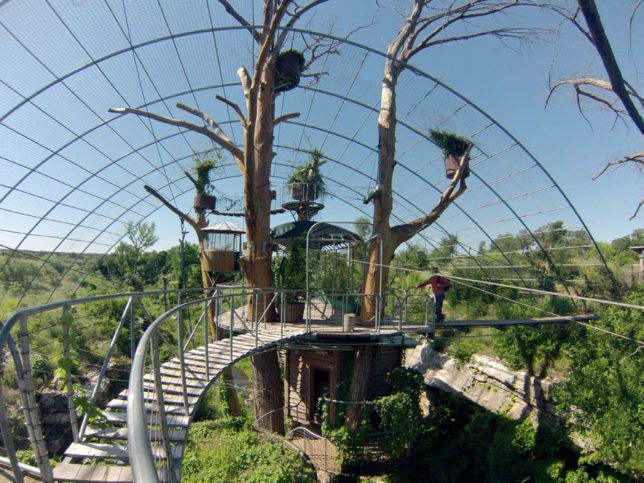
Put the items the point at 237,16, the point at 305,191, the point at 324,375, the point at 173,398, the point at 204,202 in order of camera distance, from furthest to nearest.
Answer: the point at 305,191
the point at 204,202
the point at 324,375
the point at 237,16
the point at 173,398

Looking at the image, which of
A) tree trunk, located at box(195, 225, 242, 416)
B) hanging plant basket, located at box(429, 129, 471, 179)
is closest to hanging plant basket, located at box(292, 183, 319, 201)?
tree trunk, located at box(195, 225, 242, 416)

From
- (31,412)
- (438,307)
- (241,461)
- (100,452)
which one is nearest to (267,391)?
(241,461)

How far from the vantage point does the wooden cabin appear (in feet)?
33.2

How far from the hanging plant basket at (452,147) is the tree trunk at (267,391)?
654cm

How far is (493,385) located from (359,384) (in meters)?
3.63

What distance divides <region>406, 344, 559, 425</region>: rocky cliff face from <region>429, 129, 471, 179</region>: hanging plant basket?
5.19 metres

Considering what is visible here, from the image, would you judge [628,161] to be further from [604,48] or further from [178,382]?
[178,382]

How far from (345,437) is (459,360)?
4083 mm

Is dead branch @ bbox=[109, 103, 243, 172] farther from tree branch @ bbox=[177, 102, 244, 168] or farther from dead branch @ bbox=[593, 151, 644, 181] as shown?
dead branch @ bbox=[593, 151, 644, 181]

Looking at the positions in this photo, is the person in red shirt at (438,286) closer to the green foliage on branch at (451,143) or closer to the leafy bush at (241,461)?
the green foliage on branch at (451,143)

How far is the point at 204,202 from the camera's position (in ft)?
40.2

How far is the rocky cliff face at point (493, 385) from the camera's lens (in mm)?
8945

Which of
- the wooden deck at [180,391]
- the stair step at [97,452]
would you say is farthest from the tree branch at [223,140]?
the stair step at [97,452]

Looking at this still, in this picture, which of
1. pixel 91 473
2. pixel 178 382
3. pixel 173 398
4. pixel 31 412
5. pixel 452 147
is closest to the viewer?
pixel 31 412
